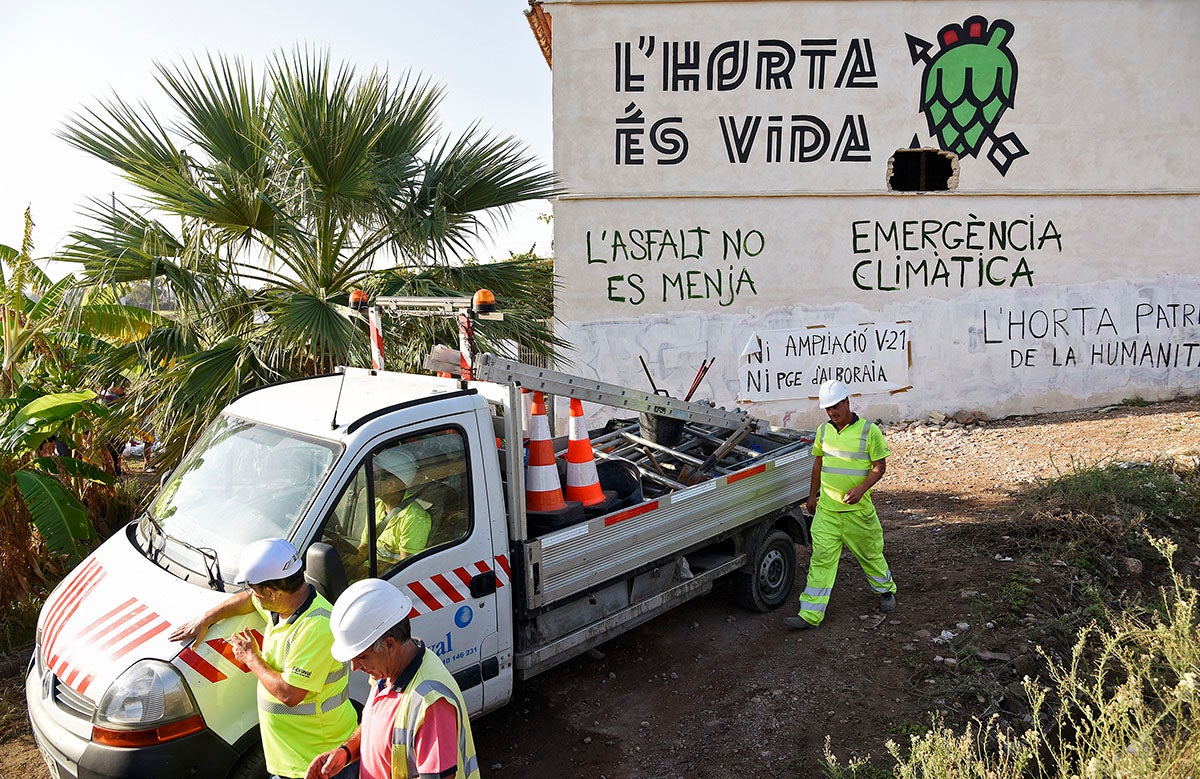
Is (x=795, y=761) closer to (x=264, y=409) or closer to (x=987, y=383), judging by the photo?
(x=264, y=409)

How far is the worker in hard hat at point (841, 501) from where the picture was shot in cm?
567

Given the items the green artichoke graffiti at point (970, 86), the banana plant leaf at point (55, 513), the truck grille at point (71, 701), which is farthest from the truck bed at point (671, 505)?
the green artichoke graffiti at point (970, 86)

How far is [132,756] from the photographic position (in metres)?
3.04

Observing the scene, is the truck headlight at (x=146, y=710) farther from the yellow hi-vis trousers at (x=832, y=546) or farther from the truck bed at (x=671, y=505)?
the yellow hi-vis trousers at (x=832, y=546)

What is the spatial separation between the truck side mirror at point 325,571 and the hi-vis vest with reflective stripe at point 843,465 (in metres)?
3.54

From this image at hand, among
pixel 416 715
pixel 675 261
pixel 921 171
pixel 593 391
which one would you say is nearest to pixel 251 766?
pixel 416 715

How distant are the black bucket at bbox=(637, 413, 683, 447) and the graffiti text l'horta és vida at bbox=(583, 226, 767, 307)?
589 cm

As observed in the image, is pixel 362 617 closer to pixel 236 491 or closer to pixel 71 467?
pixel 236 491

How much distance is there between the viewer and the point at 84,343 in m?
6.11

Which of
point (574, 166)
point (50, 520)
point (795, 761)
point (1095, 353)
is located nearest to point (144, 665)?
point (50, 520)

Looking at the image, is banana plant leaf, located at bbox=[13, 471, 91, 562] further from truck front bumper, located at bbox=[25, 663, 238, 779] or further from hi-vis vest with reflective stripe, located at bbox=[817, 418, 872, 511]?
hi-vis vest with reflective stripe, located at bbox=[817, 418, 872, 511]

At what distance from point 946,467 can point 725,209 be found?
4.62 m

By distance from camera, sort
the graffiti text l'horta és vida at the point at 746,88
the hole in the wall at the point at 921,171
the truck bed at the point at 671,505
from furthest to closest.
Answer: the hole in the wall at the point at 921,171, the graffiti text l'horta és vida at the point at 746,88, the truck bed at the point at 671,505

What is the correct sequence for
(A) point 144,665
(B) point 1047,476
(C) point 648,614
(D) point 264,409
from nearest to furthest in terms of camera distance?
(A) point 144,665
(D) point 264,409
(C) point 648,614
(B) point 1047,476
